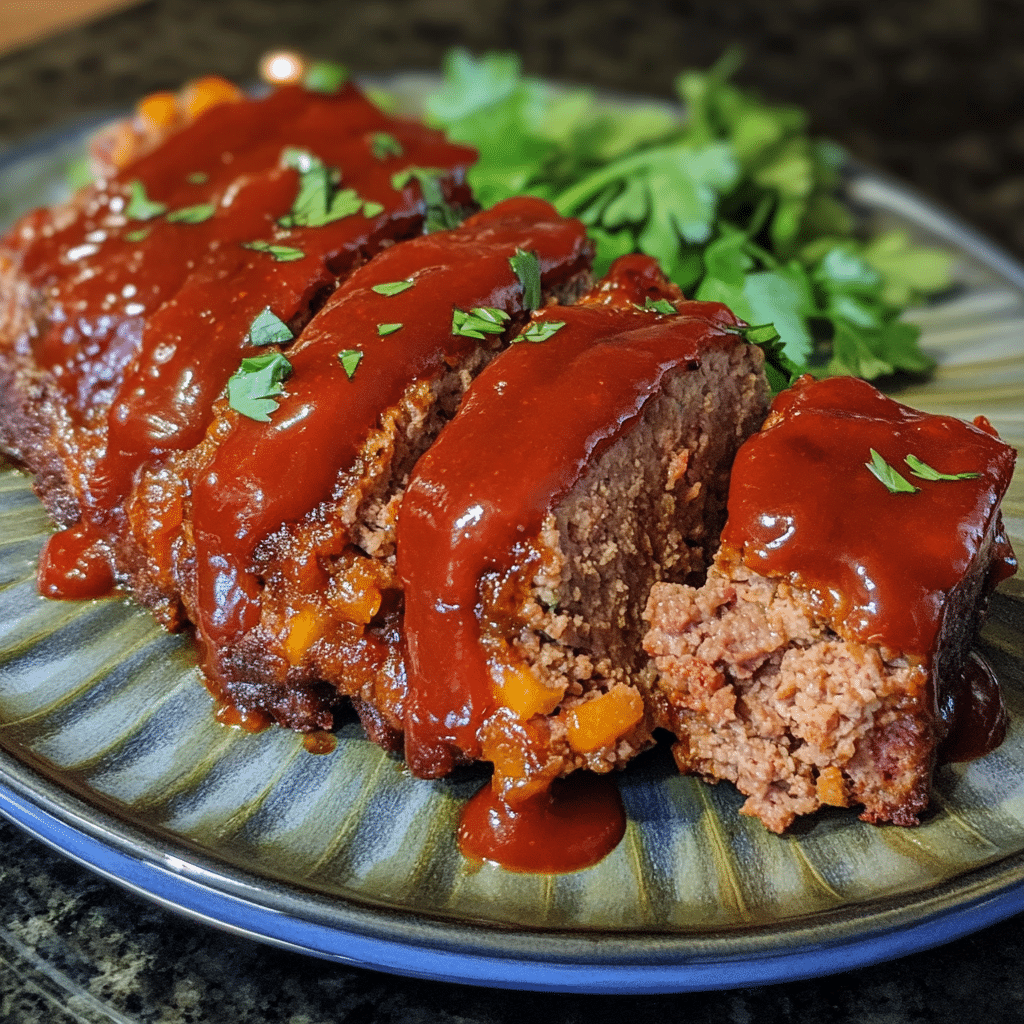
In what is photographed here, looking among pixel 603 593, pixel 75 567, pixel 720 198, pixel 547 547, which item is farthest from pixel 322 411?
pixel 720 198

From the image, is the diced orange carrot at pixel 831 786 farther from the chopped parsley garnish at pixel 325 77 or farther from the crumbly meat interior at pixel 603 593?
the chopped parsley garnish at pixel 325 77

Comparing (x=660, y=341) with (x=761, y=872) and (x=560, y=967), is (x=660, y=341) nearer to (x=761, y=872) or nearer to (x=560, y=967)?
(x=761, y=872)

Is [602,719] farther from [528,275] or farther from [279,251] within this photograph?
[279,251]

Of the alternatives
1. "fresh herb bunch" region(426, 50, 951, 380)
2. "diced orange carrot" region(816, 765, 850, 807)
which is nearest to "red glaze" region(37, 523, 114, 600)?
"fresh herb bunch" region(426, 50, 951, 380)

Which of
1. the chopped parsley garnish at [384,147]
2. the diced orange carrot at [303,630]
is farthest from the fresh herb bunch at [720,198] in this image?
the diced orange carrot at [303,630]

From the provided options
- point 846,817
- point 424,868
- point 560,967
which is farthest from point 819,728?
point 424,868
